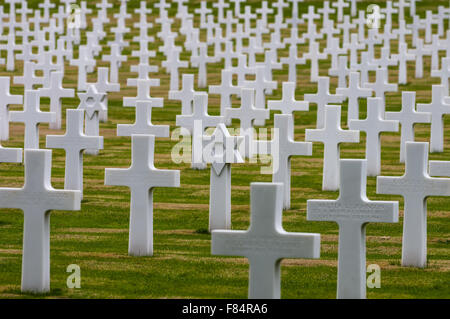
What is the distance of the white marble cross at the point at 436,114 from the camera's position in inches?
815

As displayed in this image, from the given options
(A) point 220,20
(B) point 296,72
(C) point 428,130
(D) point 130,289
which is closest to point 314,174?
(C) point 428,130

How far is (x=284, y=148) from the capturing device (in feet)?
52.6

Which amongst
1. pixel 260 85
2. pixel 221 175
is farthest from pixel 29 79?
pixel 221 175

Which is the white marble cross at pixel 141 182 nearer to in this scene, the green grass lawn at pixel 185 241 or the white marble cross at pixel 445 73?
the green grass lawn at pixel 185 241

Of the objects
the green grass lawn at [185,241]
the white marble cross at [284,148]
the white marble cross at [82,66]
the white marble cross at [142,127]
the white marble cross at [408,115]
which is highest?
the white marble cross at [82,66]

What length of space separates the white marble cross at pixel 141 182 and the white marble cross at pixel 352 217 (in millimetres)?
2382

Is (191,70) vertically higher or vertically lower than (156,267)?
higher

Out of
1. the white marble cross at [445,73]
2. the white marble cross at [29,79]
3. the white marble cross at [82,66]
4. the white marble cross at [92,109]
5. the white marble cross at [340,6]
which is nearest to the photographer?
the white marble cross at [92,109]

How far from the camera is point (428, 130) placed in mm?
23891

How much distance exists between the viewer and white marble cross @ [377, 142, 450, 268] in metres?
12.4

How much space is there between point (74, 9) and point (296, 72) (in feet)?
32.4

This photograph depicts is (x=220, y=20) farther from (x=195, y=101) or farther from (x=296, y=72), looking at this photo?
(x=195, y=101)

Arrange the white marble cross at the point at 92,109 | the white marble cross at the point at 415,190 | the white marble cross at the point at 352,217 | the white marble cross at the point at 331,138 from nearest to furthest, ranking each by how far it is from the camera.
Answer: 1. the white marble cross at the point at 352,217
2. the white marble cross at the point at 415,190
3. the white marble cross at the point at 331,138
4. the white marble cross at the point at 92,109

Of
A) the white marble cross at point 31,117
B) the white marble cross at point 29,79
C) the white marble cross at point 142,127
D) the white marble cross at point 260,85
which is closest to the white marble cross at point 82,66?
the white marble cross at point 29,79
